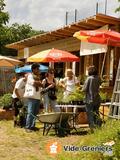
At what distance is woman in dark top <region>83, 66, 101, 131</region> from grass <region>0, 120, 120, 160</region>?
1.94 feet

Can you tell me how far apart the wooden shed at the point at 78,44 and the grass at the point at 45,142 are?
3641 mm

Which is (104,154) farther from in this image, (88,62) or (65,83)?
(88,62)

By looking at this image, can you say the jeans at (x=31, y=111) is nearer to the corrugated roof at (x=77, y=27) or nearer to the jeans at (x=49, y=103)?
the jeans at (x=49, y=103)

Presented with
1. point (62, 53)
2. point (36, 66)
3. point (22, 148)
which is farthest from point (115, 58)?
point (22, 148)

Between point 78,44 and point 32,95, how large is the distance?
20.8 ft

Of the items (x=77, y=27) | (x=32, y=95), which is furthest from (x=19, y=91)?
(x=77, y=27)

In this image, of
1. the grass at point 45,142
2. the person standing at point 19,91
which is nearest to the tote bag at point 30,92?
the person standing at point 19,91

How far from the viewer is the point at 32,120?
11.8 m

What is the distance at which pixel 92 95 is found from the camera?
10.9m

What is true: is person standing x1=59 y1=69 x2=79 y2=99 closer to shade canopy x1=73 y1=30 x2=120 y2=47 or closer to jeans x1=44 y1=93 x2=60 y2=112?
jeans x1=44 y1=93 x2=60 y2=112

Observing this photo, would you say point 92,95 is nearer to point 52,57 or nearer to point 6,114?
point 52,57

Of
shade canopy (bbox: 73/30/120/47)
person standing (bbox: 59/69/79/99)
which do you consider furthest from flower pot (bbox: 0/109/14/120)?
shade canopy (bbox: 73/30/120/47)

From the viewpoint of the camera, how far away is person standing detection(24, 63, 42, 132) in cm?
1173

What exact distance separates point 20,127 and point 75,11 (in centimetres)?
917
